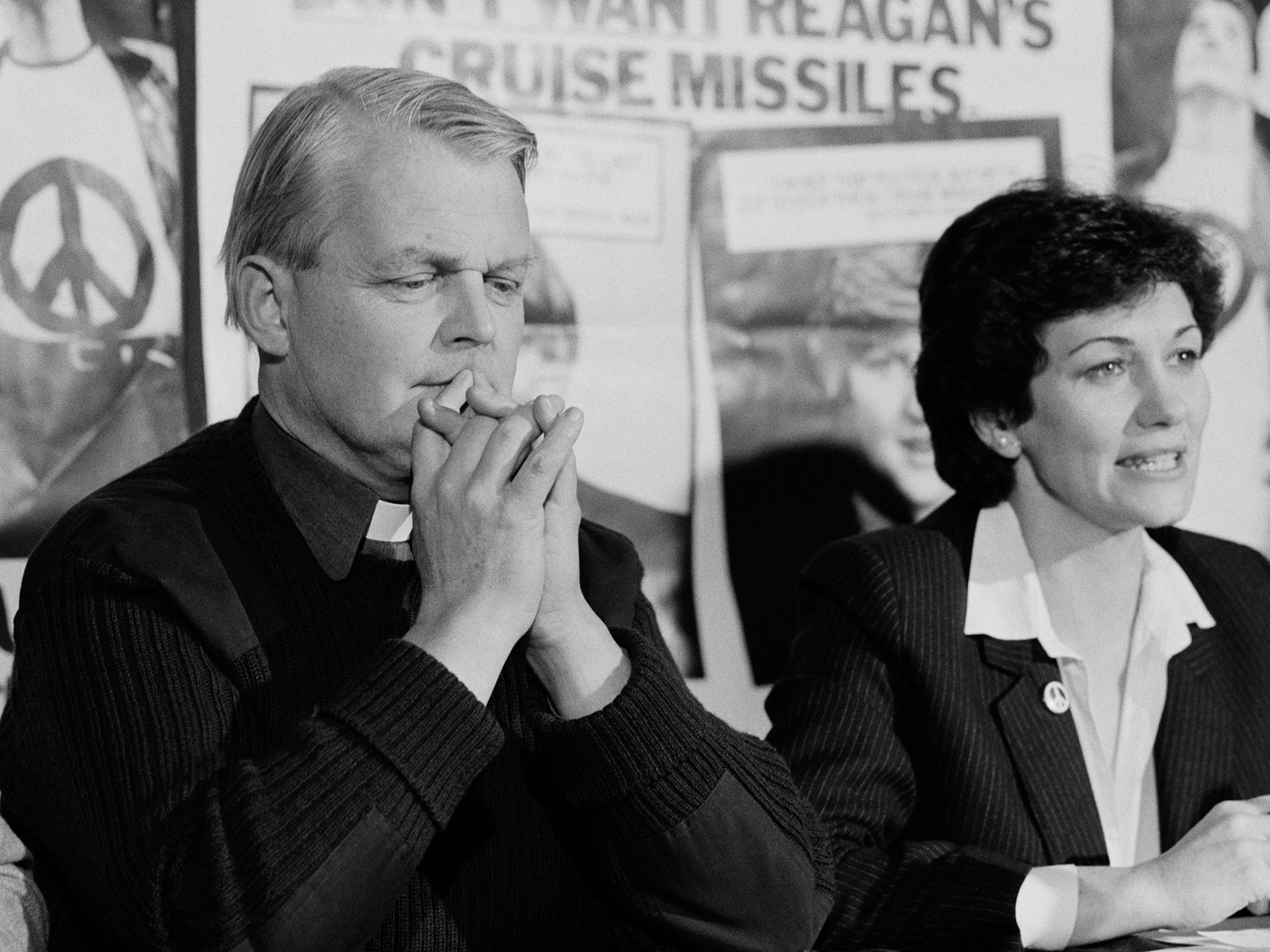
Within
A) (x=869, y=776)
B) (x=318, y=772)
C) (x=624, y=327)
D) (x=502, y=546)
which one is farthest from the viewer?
(x=624, y=327)

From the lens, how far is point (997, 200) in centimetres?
225

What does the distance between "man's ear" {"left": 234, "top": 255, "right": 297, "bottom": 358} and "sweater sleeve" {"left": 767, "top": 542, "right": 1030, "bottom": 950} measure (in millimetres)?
840

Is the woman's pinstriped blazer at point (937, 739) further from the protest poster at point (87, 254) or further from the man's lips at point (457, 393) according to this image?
the protest poster at point (87, 254)

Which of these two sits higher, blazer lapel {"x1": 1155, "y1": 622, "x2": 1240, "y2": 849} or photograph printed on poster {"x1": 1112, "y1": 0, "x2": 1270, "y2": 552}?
photograph printed on poster {"x1": 1112, "y1": 0, "x2": 1270, "y2": 552}

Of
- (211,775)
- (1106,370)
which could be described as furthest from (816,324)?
(211,775)

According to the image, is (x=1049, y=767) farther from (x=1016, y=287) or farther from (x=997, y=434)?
(x=1016, y=287)

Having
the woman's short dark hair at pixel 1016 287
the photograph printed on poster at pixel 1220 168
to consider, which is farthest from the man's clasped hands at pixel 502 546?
the photograph printed on poster at pixel 1220 168

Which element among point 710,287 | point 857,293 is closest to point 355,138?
point 710,287

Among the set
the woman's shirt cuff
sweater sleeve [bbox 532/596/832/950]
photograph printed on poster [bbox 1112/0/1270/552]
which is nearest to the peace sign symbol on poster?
sweater sleeve [bbox 532/596/832/950]

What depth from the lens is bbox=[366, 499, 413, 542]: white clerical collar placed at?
1.53m

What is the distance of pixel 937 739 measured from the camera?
1.99m

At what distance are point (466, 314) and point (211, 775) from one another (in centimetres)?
48

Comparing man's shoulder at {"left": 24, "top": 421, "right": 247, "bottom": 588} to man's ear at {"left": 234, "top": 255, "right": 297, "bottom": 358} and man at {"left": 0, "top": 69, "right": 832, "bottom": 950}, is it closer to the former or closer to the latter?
man at {"left": 0, "top": 69, "right": 832, "bottom": 950}

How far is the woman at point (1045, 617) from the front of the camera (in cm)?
193
